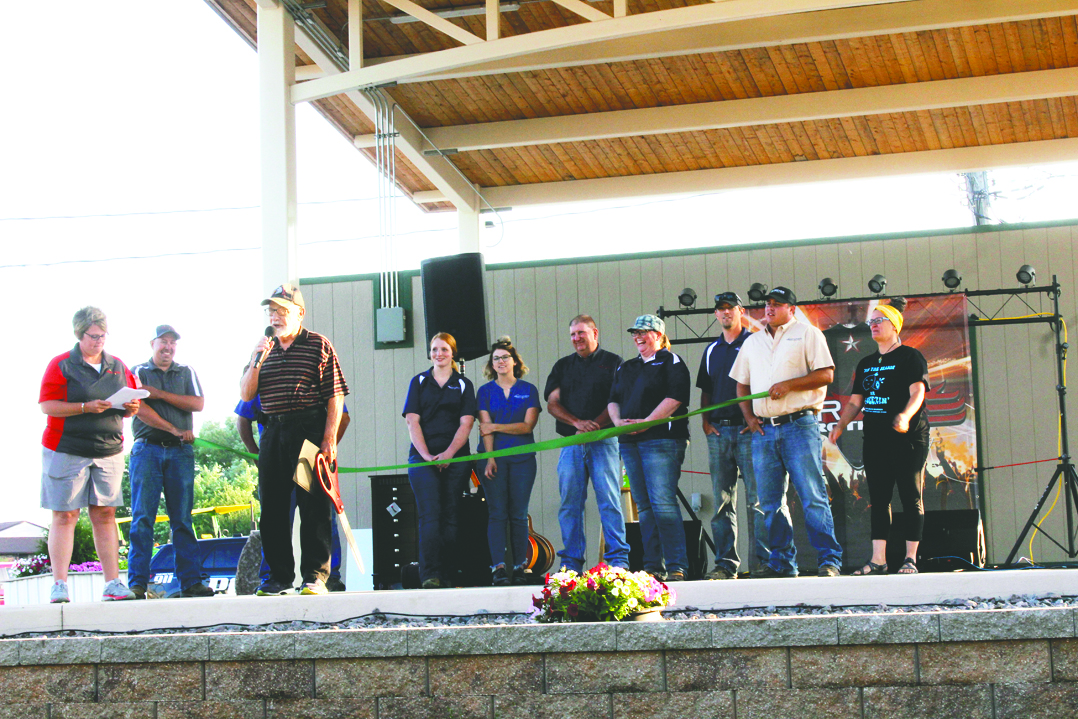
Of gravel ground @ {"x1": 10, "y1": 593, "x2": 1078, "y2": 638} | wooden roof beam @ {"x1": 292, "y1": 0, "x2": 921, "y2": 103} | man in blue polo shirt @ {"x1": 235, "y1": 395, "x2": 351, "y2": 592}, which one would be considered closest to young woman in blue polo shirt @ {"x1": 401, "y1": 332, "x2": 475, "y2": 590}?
man in blue polo shirt @ {"x1": 235, "y1": 395, "x2": 351, "y2": 592}

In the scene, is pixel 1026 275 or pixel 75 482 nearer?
pixel 75 482

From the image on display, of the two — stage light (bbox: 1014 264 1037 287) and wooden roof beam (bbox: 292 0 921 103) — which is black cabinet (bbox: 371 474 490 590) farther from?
stage light (bbox: 1014 264 1037 287)

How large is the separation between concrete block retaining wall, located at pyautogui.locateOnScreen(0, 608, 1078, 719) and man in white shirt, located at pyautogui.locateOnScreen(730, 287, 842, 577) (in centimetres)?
165

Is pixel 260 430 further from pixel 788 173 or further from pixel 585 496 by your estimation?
pixel 788 173

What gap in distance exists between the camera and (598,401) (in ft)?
20.5

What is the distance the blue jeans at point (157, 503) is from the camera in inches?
215

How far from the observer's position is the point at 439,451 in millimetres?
5980

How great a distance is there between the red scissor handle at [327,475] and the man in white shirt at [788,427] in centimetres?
213

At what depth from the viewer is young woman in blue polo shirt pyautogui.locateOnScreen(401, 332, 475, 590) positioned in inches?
221

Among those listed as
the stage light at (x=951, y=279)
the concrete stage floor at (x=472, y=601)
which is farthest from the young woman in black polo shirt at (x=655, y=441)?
the stage light at (x=951, y=279)

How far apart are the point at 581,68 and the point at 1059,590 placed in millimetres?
5944

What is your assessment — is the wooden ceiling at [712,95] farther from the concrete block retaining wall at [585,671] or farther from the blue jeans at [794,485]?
the concrete block retaining wall at [585,671]

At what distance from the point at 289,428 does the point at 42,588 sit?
25.8 feet

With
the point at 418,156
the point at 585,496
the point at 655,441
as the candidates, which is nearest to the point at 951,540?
the point at 655,441
